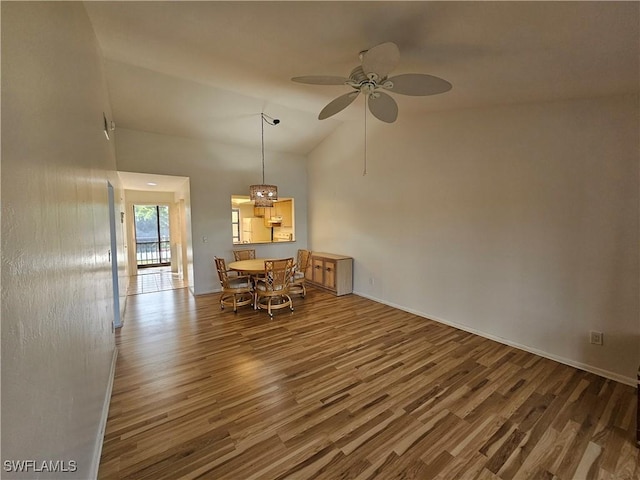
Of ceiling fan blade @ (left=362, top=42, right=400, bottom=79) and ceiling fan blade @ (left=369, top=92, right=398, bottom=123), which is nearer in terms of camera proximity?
ceiling fan blade @ (left=362, top=42, right=400, bottom=79)

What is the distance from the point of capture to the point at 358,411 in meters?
2.16

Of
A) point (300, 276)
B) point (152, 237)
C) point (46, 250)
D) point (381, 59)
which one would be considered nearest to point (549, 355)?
point (381, 59)

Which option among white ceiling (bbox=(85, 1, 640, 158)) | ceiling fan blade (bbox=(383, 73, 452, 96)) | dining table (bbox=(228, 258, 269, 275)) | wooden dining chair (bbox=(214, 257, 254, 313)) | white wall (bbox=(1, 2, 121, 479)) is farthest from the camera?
wooden dining chair (bbox=(214, 257, 254, 313))

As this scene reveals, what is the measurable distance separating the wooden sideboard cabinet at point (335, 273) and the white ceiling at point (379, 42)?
9.77 ft

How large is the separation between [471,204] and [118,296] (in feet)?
17.0

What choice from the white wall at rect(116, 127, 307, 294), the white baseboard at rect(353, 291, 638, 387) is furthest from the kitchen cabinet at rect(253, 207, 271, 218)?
the white baseboard at rect(353, 291, 638, 387)

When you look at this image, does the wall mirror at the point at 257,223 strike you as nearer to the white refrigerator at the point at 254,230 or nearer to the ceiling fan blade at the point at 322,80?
the white refrigerator at the point at 254,230

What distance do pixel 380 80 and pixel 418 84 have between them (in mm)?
317

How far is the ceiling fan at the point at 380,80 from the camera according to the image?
1951mm

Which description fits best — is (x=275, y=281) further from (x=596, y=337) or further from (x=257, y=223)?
(x=257, y=223)

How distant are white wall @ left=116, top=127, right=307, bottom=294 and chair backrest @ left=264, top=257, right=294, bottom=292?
191 cm

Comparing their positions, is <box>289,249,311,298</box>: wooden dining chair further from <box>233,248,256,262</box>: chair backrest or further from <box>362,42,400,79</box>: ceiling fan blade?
<box>362,42,400,79</box>: ceiling fan blade

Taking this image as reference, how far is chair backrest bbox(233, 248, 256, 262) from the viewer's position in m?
5.81

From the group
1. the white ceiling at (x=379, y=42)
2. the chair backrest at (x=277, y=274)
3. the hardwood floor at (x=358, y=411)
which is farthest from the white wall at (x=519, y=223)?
the chair backrest at (x=277, y=274)
